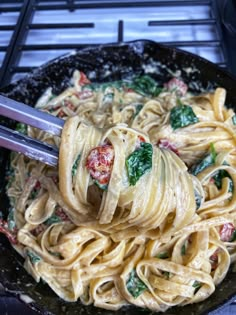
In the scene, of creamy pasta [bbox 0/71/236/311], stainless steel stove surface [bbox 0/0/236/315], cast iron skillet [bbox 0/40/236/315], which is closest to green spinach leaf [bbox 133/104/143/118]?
creamy pasta [bbox 0/71/236/311]

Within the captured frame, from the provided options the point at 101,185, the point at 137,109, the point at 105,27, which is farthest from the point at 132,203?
the point at 105,27

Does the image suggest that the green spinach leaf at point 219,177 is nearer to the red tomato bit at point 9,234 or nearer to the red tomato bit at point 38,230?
the red tomato bit at point 38,230

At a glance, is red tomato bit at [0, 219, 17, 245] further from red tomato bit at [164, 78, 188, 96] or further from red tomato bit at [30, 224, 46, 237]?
red tomato bit at [164, 78, 188, 96]

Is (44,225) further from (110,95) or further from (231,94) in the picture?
(231,94)

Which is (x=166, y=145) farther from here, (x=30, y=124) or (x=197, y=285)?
(x=30, y=124)

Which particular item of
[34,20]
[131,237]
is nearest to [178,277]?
[131,237]

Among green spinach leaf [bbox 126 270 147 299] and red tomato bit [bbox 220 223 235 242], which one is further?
red tomato bit [bbox 220 223 235 242]

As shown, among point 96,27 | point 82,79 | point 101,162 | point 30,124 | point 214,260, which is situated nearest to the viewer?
point 30,124
